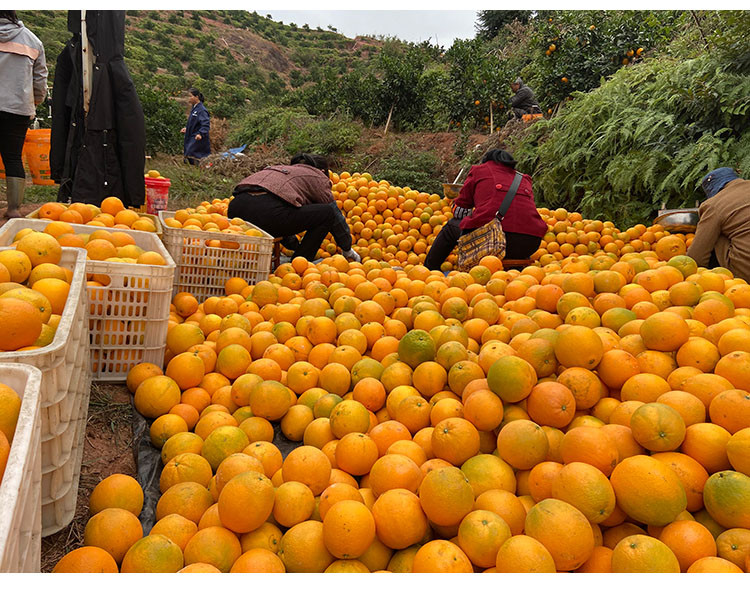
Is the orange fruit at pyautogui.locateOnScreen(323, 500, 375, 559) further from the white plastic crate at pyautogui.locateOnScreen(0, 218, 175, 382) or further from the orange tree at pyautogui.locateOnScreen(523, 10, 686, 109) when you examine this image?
the orange tree at pyautogui.locateOnScreen(523, 10, 686, 109)

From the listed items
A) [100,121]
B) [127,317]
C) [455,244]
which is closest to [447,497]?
[127,317]

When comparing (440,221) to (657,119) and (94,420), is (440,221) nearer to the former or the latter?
(657,119)


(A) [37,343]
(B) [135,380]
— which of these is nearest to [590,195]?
(B) [135,380]

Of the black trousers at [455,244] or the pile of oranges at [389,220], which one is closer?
the black trousers at [455,244]

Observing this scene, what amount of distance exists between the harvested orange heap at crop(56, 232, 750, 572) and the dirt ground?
11 centimetres

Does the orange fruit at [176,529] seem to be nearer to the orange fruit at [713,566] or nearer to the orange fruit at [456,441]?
the orange fruit at [456,441]

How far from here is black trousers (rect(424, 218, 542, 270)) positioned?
5.76 meters

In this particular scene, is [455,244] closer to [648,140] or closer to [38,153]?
[648,140]

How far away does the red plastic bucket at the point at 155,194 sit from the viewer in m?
5.56

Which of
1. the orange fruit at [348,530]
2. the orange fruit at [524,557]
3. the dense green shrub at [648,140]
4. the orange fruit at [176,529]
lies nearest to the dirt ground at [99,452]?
the orange fruit at [176,529]

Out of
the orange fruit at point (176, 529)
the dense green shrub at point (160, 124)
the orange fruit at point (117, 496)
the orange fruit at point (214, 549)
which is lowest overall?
the dense green shrub at point (160, 124)

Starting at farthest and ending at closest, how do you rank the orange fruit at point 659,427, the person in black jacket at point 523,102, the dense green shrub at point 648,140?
1. the person in black jacket at point 523,102
2. the dense green shrub at point 648,140
3. the orange fruit at point 659,427

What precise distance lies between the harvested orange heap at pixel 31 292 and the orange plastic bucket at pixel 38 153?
6.59 metres

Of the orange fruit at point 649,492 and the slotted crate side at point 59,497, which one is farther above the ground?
the orange fruit at point 649,492
